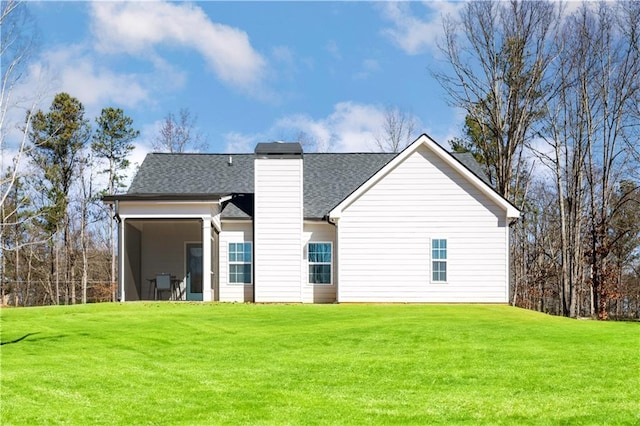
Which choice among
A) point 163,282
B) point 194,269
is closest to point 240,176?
point 194,269

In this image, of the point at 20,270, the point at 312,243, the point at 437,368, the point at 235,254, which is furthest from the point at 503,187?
the point at 20,270

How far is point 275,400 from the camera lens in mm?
10477

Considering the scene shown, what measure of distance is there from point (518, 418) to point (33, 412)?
248 inches

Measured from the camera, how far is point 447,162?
958 inches

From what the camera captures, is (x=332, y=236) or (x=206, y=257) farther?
(x=332, y=236)

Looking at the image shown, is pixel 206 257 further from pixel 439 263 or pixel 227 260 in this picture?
pixel 439 263

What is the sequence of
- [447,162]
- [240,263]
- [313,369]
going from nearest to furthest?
[313,369]
[447,162]
[240,263]

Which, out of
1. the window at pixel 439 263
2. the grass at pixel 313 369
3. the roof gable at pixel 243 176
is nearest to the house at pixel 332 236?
the window at pixel 439 263

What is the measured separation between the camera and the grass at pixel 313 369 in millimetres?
9855

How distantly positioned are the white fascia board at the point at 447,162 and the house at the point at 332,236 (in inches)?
1.4

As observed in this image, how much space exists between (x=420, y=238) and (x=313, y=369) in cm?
1212

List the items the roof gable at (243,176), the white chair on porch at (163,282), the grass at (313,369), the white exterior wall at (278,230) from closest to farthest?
1. the grass at (313,369)
2. the white exterior wall at (278,230)
3. the white chair on porch at (163,282)
4. the roof gable at (243,176)

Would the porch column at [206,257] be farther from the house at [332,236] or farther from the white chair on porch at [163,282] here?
the white chair on porch at [163,282]

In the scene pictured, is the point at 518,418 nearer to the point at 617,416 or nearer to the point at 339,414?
the point at 617,416
